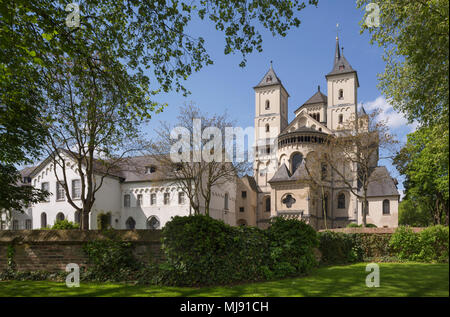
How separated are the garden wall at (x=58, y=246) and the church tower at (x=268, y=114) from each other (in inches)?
1962

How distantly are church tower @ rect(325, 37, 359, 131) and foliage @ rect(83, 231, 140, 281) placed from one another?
55.9m

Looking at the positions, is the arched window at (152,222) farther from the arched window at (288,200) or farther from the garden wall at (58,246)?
the garden wall at (58,246)

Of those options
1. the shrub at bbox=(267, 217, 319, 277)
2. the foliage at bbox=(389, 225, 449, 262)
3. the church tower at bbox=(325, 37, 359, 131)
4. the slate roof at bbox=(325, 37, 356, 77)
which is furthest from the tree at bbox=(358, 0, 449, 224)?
the slate roof at bbox=(325, 37, 356, 77)

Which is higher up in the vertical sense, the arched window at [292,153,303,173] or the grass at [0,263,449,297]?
the arched window at [292,153,303,173]

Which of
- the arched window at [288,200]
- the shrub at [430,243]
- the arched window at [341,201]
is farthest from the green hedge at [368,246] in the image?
the arched window at [341,201]

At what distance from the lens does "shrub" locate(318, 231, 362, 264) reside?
1638cm

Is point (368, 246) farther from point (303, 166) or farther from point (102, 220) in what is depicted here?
point (303, 166)

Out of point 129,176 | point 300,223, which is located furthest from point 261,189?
point 300,223

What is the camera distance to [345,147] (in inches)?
1203

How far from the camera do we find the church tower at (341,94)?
6200cm

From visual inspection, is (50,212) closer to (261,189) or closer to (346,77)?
(261,189)

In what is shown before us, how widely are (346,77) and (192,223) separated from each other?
60.6m

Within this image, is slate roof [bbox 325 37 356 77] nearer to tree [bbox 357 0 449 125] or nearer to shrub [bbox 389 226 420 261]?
shrub [bbox 389 226 420 261]
